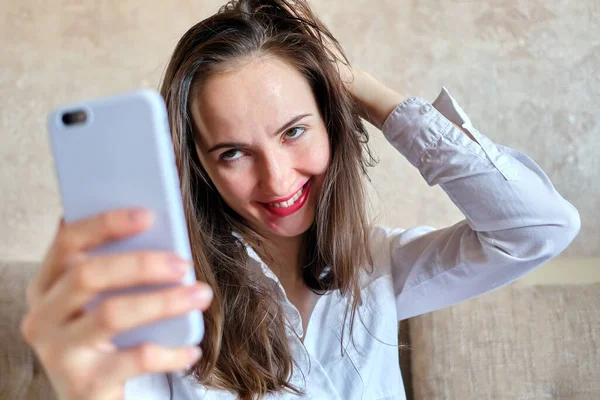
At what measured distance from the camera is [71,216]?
45 cm

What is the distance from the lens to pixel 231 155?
76 centimetres

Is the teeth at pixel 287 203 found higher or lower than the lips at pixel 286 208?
higher

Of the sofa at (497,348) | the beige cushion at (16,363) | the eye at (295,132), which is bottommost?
the beige cushion at (16,363)

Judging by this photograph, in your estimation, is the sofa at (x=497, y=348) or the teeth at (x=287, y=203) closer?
the teeth at (x=287, y=203)

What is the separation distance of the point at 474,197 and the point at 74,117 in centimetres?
57

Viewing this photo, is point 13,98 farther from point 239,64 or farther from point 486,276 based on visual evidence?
point 486,276

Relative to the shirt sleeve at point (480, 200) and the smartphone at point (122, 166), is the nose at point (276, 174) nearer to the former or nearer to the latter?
the shirt sleeve at point (480, 200)

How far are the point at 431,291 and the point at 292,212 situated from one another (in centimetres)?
29

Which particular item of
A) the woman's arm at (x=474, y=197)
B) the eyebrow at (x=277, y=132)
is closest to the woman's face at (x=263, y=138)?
the eyebrow at (x=277, y=132)

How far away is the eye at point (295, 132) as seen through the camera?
0.77 m

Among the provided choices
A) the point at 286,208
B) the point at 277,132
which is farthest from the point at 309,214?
the point at 277,132

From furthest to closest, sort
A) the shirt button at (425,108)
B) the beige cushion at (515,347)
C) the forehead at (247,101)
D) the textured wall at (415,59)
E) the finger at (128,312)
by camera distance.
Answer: the textured wall at (415,59), the beige cushion at (515,347), the shirt button at (425,108), the forehead at (247,101), the finger at (128,312)

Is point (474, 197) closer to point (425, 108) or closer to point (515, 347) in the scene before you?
point (425, 108)

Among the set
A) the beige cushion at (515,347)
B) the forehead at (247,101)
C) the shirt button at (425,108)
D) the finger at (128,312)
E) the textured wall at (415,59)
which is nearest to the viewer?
the finger at (128,312)
